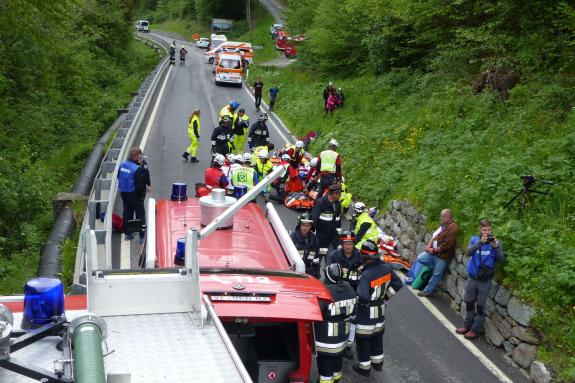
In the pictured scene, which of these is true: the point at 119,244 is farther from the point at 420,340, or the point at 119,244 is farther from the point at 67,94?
the point at 67,94

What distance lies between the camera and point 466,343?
33.8 feet

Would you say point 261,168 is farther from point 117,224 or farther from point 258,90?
point 258,90

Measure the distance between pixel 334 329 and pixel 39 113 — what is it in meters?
17.6

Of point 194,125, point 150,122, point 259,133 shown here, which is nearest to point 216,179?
point 194,125

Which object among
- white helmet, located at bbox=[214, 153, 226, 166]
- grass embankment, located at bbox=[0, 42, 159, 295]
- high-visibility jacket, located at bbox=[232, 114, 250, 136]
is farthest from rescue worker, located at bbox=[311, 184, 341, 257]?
high-visibility jacket, located at bbox=[232, 114, 250, 136]

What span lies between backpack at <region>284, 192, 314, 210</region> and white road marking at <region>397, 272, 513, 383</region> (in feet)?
15.1

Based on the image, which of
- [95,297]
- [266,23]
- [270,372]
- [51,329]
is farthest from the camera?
[266,23]

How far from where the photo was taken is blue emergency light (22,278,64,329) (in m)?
4.47

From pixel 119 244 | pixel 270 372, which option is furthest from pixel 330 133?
pixel 270 372

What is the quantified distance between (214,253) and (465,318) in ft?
15.6

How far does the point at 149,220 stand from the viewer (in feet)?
28.4

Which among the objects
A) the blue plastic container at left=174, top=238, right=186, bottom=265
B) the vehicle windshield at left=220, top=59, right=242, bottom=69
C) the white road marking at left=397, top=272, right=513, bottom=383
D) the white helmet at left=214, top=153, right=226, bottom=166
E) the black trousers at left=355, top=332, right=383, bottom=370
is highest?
the vehicle windshield at left=220, top=59, right=242, bottom=69

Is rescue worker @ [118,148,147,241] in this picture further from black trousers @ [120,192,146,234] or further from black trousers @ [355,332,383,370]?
black trousers @ [355,332,383,370]

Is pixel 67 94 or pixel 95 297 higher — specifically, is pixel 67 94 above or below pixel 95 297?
above
